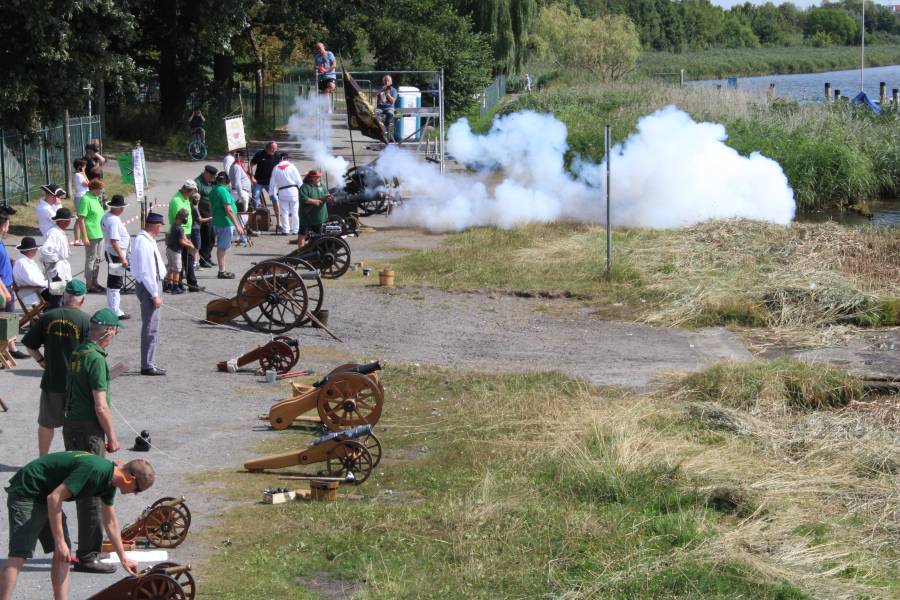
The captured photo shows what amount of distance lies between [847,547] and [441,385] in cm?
587

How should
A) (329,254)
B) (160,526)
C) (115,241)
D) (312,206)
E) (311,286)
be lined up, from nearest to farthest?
(160,526) < (115,241) < (311,286) < (329,254) < (312,206)

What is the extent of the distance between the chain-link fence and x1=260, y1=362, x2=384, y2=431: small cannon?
1470 cm

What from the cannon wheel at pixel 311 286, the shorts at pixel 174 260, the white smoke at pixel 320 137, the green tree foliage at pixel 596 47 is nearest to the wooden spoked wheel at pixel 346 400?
the cannon wheel at pixel 311 286

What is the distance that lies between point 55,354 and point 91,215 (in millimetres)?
8221

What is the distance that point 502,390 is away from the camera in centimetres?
1257

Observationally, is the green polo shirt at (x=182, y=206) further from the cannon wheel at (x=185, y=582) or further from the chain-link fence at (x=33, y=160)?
the cannon wheel at (x=185, y=582)

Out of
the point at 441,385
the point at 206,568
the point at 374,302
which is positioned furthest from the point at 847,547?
the point at 374,302

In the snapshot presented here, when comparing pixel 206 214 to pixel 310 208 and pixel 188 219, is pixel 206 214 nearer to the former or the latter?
pixel 310 208

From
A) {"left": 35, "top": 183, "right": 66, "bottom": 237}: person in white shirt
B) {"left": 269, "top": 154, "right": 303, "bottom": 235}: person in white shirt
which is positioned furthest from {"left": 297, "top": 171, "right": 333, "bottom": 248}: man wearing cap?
{"left": 35, "top": 183, "right": 66, "bottom": 237}: person in white shirt

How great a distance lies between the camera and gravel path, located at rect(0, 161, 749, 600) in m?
10.4

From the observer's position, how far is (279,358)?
530 inches

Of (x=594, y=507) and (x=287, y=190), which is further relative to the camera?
(x=287, y=190)

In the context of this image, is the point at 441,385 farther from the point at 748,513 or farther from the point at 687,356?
the point at 748,513

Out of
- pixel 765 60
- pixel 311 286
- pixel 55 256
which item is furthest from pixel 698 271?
pixel 765 60
